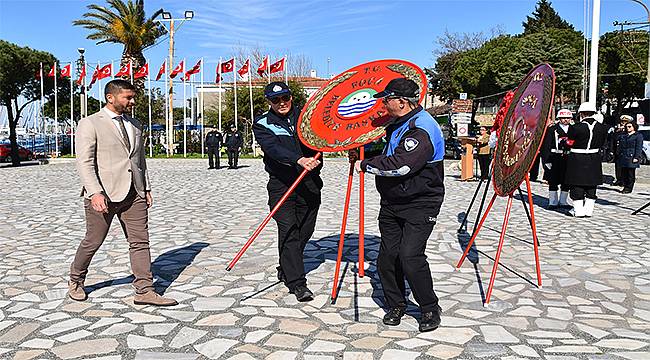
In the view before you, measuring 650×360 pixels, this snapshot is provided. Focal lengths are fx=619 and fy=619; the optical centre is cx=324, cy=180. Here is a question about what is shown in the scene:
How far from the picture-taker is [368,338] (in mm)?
4359

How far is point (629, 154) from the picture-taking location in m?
13.3

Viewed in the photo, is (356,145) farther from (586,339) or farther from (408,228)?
(586,339)

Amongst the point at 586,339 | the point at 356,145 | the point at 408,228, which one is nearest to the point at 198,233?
the point at 356,145

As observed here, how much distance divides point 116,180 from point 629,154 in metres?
11.8

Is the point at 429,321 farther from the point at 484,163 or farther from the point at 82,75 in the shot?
the point at 82,75

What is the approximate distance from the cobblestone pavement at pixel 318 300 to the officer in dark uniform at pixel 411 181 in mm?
449

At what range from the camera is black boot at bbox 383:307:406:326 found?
4629 millimetres

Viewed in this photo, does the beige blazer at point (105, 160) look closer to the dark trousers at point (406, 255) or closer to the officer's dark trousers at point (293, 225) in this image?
the officer's dark trousers at point (293, 225)

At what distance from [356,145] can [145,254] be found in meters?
1.95

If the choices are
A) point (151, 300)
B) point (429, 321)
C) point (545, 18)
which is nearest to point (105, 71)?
point (151, 300)

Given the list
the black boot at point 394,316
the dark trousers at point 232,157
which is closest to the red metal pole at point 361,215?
the black boot at point 394,316

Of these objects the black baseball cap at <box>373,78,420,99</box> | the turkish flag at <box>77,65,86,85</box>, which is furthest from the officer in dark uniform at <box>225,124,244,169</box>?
the black baseball cap at <box>373,78,420,99</box>

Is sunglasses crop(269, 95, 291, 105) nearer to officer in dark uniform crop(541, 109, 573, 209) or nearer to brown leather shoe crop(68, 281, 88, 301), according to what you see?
brown leather shoe crop(68, 281, 88, 301)

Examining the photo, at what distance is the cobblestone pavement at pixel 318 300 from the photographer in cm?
420
